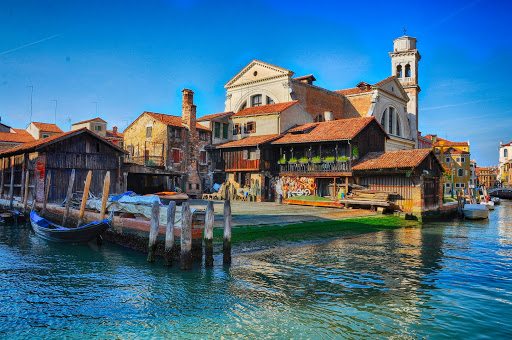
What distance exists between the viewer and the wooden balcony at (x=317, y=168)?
26.2m

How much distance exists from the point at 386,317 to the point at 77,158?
62.0 ft

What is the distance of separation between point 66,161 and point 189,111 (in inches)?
509

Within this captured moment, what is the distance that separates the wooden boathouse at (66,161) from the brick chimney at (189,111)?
994 centimetres

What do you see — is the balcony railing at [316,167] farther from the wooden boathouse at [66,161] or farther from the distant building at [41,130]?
the distant building at [41,130]

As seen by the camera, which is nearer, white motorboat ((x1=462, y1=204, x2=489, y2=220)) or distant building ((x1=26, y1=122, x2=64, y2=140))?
white motorboat ((x1=462, y1=204, x2=489, y2=220))

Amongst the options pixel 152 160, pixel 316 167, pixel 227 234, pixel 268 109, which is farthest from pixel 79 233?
Result: pixel 268 109

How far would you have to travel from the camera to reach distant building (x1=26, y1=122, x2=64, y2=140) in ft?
186

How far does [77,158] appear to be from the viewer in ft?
69.1

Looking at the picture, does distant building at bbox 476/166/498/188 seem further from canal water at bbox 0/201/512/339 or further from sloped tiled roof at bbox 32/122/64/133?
canal water at bbox 0/201/512/339

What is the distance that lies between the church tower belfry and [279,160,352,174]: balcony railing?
25.7 metres

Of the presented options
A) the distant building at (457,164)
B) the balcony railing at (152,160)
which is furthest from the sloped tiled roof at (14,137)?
the distant building at (457,164)

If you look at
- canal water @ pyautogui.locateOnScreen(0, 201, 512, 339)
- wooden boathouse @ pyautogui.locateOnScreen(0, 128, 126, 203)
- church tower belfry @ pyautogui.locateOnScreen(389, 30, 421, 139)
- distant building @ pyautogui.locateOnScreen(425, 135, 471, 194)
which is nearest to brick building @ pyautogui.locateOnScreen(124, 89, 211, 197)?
wooden boathouse @ pyautogui.locateOnScreen(0, 128, 126, 203)

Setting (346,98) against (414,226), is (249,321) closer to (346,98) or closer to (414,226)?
(414,226)

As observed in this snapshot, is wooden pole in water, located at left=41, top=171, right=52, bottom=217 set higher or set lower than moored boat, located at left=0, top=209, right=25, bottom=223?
higher
